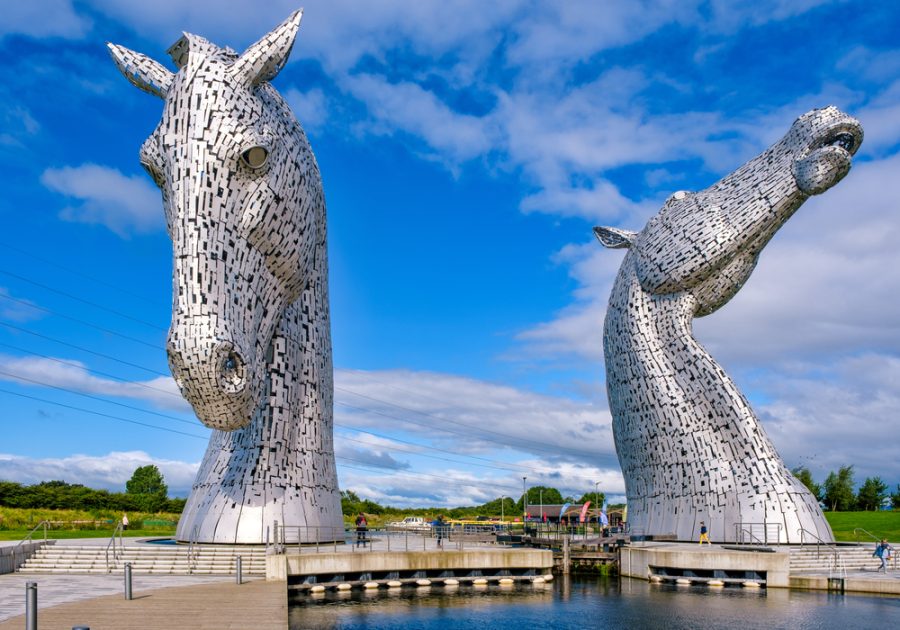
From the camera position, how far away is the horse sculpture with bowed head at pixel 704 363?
2064cm

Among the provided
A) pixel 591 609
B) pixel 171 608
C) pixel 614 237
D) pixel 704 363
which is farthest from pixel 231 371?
pixel 614 237

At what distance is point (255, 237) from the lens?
→ 1459 centimetres

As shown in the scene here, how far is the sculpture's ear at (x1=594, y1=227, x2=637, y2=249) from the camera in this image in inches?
1011

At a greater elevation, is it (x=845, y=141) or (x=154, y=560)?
(x=845, y=141)

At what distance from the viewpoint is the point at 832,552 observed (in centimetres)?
1906

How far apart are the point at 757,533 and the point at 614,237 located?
33.0 feet

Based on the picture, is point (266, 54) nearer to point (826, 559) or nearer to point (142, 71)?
point (142, 71)

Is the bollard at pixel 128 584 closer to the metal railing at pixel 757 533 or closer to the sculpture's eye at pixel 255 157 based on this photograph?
the sculpture's eye at pixel 255 157

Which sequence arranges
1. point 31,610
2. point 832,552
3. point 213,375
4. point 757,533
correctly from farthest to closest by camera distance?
point 757,533 → point 832,552 → point 213,375 → point 31,610

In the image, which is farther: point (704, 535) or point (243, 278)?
point (704, 535)

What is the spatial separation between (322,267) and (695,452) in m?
10.6

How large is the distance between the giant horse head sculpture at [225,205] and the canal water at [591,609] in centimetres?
392

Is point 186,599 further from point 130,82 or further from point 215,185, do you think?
point 130,82

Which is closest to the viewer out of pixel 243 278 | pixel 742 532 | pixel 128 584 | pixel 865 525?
pixel 128 584
